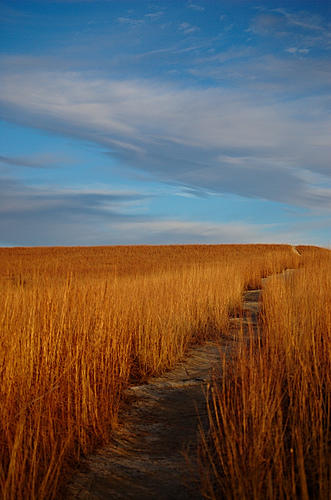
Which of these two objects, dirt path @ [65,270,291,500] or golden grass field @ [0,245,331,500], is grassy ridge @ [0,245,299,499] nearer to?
golden grass field @ [0,245,331,500]

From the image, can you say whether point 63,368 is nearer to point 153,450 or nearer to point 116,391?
point 116,391

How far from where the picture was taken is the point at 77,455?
2424 mm

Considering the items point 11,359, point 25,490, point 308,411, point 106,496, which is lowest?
point 106,496

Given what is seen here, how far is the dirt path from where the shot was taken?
2.14 meters

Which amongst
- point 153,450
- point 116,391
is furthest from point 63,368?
point 153,450

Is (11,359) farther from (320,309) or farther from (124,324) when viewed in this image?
(320,309)

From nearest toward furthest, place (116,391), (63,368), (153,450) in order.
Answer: (153,450), (63,368), (116,391)

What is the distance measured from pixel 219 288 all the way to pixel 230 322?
106 cm

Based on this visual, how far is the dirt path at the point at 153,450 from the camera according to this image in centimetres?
214

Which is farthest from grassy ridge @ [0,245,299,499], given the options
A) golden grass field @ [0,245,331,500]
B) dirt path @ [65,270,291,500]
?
dirt path @ [65,270,291,500]

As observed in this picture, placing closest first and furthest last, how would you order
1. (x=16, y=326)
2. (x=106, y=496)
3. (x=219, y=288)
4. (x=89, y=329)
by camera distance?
(x=106, y=496)
(x=16, y=326)
(x=89, y=329)
(x=219, y=288)

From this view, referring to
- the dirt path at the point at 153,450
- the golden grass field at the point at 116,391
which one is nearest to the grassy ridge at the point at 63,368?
the golden grass field at the point at 116,391

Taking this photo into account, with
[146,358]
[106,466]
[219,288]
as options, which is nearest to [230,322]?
[219,288]

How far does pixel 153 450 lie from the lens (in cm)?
261
